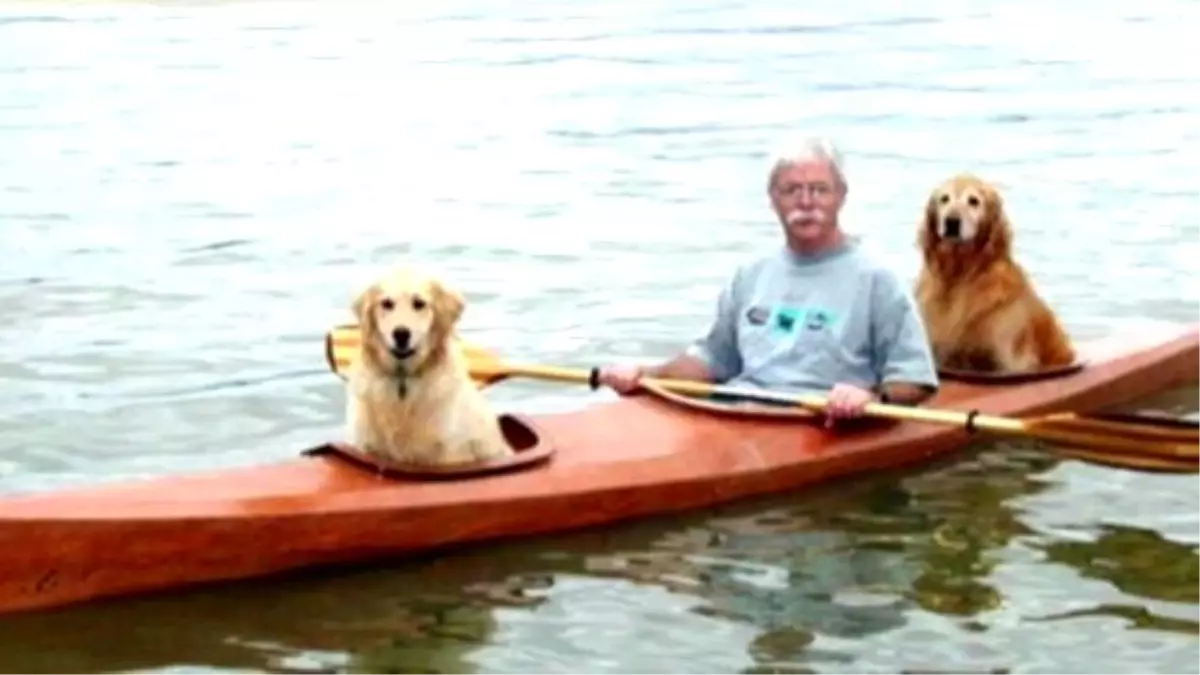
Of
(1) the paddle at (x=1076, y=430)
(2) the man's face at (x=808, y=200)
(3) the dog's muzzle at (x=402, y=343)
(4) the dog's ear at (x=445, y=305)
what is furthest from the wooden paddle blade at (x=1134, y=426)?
(3) the dog's muzzle at (x=402, y=343)

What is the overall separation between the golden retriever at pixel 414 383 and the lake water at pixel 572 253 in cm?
35

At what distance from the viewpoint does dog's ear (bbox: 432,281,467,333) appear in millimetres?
7539

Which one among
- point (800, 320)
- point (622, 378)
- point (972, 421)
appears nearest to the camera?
point (972, 421)

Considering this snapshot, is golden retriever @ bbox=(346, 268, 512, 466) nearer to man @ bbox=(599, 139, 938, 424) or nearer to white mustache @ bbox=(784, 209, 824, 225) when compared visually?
man @ bbox=(599, 139, 938, 424)

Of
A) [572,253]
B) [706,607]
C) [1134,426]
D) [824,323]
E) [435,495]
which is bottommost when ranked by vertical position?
[706,607]

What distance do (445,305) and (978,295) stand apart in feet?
9.04

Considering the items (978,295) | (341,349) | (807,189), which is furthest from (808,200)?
(341,349)

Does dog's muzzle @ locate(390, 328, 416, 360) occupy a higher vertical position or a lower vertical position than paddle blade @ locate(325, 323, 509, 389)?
higher

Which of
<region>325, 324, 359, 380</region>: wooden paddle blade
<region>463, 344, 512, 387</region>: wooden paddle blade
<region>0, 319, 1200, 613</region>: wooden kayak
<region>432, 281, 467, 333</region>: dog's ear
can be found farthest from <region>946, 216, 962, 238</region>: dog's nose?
<region>432, 281, 467, 333</region>: dog's ear

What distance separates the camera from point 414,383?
7.70 m

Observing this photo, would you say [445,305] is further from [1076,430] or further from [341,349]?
[1076,430]

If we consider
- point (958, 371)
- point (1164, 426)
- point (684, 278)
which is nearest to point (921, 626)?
point (1164, 426)

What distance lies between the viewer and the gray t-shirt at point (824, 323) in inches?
333

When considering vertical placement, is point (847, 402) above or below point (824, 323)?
below
